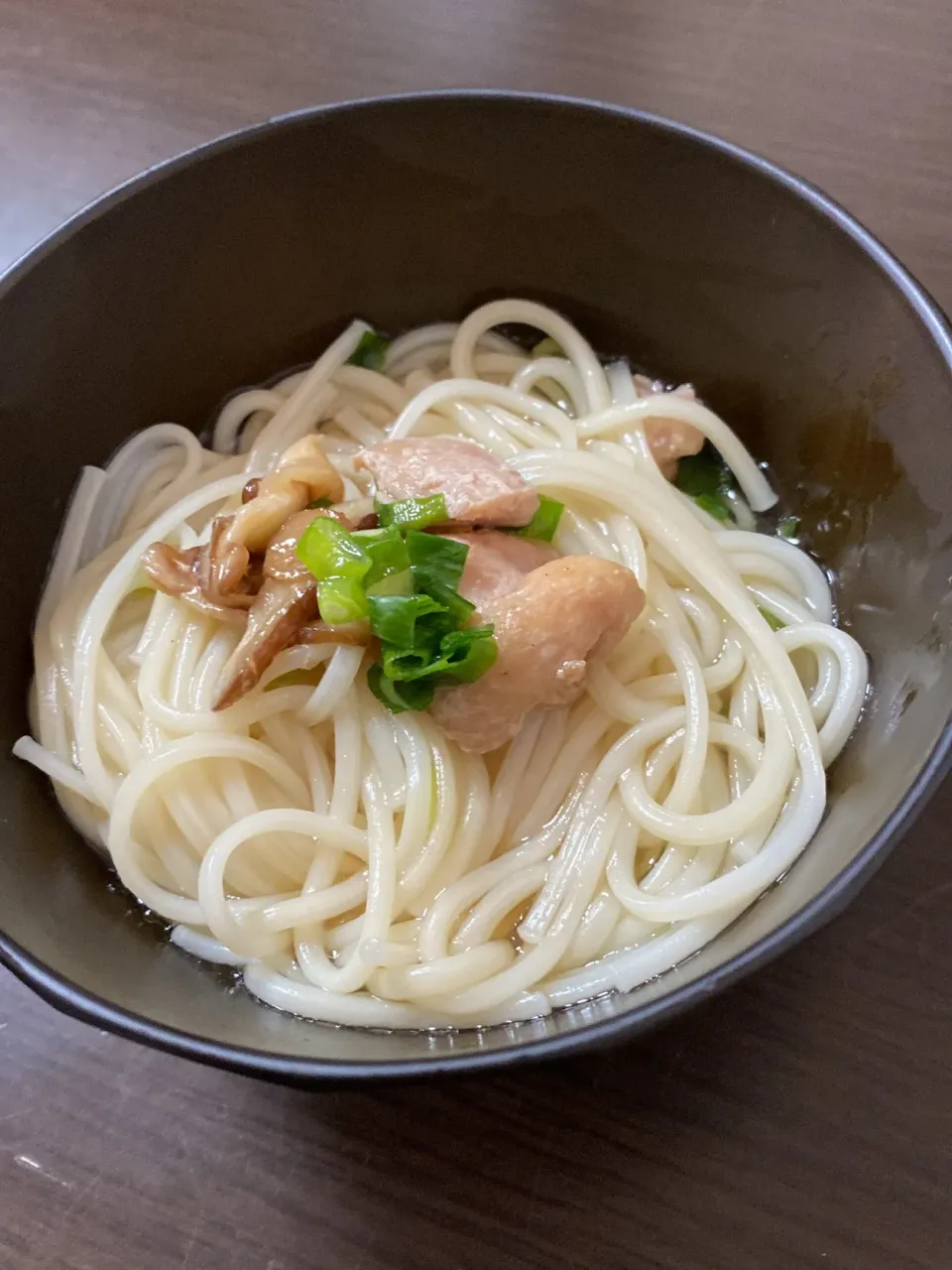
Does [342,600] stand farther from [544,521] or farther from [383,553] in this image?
[544,521]

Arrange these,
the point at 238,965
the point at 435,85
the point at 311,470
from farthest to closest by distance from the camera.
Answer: the point at 435,85
the point at 311,470
the point at 238,965

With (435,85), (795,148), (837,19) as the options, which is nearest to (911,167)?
(795,148)

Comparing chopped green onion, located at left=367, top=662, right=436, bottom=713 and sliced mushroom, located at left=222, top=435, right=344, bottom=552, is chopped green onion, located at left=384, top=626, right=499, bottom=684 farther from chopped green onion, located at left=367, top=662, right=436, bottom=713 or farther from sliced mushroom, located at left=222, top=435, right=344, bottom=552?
sliced mushroom, located at left=222, top=435, right=344, bottom=552

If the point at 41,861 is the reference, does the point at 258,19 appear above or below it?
above

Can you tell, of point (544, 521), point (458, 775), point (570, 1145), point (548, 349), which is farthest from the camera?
point (548, 349)

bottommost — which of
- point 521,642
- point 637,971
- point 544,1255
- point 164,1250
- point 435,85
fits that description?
point 164,1250

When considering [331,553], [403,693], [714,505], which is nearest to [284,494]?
[331,553]

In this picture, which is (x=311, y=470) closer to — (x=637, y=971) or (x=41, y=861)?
(x=41, y=861)
